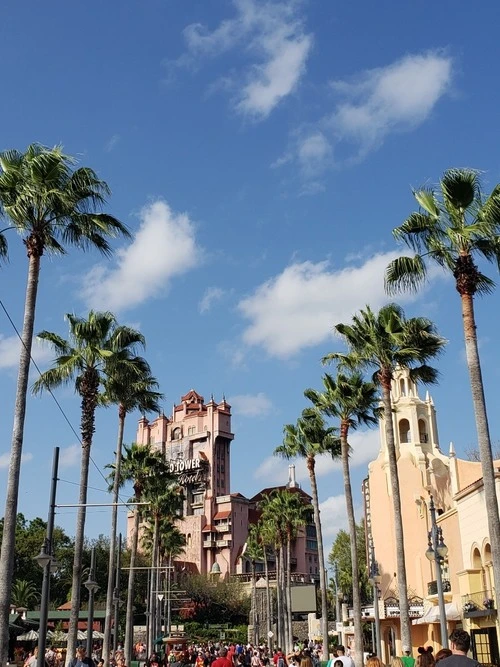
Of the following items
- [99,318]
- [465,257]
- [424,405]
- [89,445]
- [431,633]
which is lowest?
[431,633]

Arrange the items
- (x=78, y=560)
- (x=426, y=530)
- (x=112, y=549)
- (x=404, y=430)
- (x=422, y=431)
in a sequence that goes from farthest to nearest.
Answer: (x=404, y=430) → (x=422, y=431) → (x=426, y=530) → (x=112, y=549) → (x=78, y=560)

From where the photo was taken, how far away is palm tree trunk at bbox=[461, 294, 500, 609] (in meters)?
16.1

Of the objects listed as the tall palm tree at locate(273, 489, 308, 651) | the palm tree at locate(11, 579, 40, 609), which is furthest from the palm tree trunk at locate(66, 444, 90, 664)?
the palm tree at locate(11, 579, 40, 609)

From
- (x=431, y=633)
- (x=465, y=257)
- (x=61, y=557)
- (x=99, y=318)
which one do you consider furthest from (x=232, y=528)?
(x=465, y=257)

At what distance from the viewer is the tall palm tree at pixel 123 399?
30453mm

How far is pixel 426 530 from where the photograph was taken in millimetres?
52500

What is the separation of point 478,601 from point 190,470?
84.1m

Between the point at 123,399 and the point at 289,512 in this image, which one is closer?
the point at 123,399

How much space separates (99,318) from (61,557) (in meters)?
64.3

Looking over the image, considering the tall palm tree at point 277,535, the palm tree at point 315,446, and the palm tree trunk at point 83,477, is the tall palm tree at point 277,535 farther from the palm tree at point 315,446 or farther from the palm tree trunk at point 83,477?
the palm tree trunk at point 83,477

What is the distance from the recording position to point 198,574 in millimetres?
96125

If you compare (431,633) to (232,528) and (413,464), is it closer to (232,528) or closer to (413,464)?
(413,464)

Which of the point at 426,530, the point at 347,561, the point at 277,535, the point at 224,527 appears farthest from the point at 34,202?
the point at 224,527

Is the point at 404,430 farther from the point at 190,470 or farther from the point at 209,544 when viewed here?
the point at 190,470
